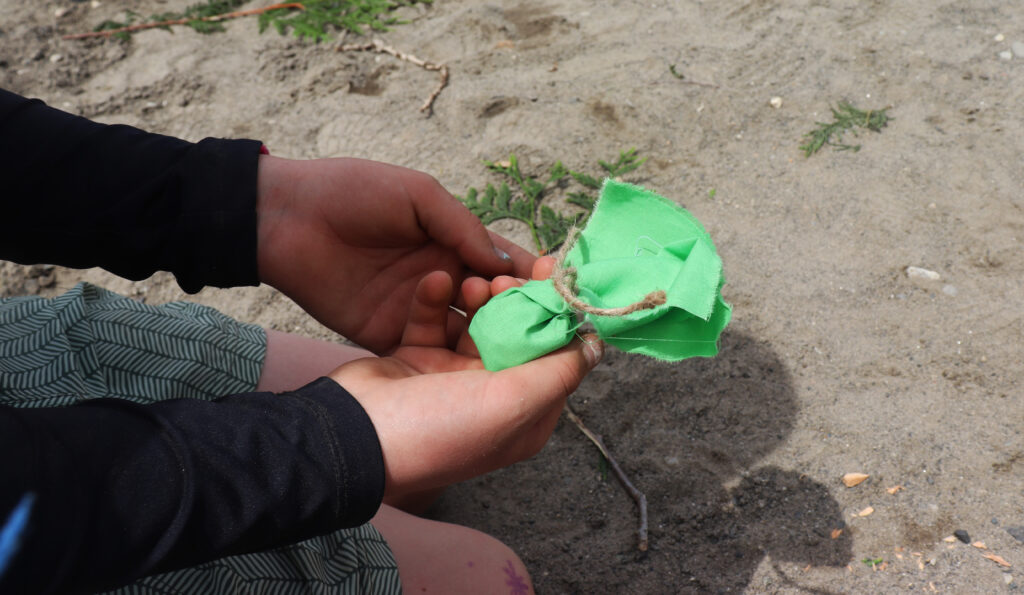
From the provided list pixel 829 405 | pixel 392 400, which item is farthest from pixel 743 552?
pixel 392 400

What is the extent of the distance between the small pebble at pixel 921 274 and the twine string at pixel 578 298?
1310 mm

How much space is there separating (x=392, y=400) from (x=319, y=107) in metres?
2.13

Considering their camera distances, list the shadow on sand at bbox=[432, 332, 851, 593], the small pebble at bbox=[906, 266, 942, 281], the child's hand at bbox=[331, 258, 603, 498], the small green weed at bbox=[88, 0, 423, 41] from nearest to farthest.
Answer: the child's hand at bbox=[331, 258, 603, 498] < the shadow on sand at bbox=[432, 332, 851, 593] < the small pebble at bbox=[906, 266, 942, 281] < the small green weed at bbox=[88, 0, 423, 41]

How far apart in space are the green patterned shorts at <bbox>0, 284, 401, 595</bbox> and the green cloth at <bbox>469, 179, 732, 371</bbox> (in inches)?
18.4

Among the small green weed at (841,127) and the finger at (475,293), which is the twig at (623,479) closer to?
the finger at (475,293)

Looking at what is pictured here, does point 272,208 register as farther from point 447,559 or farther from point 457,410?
point 447,559

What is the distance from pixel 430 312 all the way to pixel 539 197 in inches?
47.5

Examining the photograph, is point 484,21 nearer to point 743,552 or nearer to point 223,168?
point 223,168

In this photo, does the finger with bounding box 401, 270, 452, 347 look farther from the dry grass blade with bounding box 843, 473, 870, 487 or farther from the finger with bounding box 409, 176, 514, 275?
the dry grass blade with bounding box 843, 473, 870, 487

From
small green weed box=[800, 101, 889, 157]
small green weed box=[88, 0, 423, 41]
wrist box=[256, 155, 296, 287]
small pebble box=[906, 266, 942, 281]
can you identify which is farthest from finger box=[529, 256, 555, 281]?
small green weed box=[88, 0, 423, 41]

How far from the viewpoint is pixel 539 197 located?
8.74 feet

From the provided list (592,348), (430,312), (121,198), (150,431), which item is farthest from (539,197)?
(150,431)

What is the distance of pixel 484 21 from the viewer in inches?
130

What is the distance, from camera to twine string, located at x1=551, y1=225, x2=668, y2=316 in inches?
50.6
